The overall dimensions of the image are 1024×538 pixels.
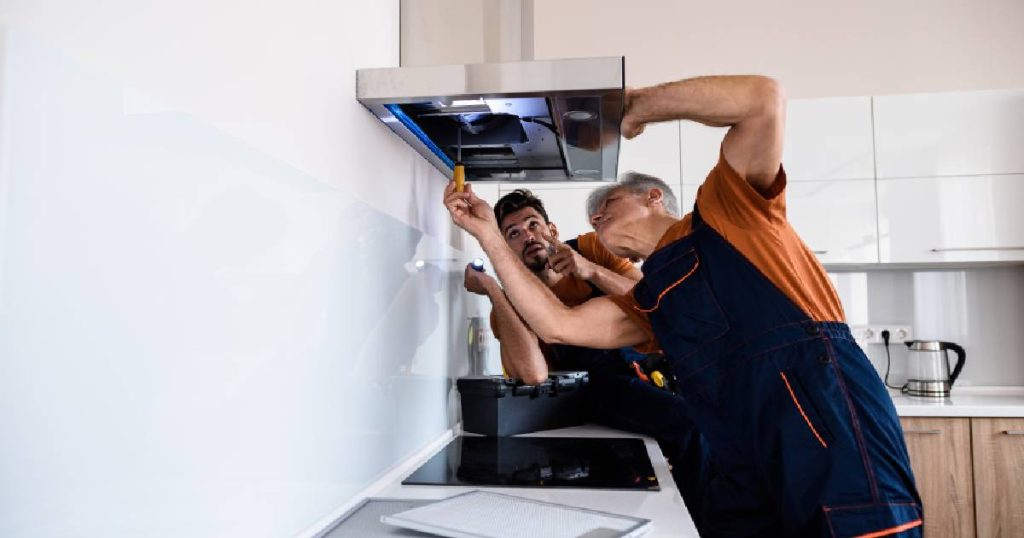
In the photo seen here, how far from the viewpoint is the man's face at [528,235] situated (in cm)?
201

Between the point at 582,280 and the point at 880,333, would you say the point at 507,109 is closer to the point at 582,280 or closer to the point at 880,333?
the point at 582,280

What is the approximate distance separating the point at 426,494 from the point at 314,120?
0.62 m

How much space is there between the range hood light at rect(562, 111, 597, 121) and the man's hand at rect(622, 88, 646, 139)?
6 centimetres

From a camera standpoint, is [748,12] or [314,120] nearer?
[314,120]

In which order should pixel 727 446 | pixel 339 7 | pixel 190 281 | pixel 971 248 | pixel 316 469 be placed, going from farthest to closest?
pixel 971 248
pixel 727 446
pixel 339 7
pixel 316 469
pixel 190 281

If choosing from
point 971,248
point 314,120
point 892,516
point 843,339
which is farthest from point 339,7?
point 971,248

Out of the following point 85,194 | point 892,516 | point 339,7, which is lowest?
point 892,516

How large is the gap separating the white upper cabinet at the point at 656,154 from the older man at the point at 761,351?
1619 mm

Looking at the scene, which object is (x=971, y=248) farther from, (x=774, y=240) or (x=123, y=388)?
(x=123, y=388)

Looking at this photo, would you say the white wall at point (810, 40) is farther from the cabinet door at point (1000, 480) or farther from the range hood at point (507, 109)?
the range hood at point (507, 109)

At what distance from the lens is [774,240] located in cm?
117

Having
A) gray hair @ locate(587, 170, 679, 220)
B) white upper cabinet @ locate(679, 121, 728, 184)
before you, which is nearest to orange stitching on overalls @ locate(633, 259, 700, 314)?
gray hair @ locate(587, 170, 679, 220)

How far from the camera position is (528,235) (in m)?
2.01

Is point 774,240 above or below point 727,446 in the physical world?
above
